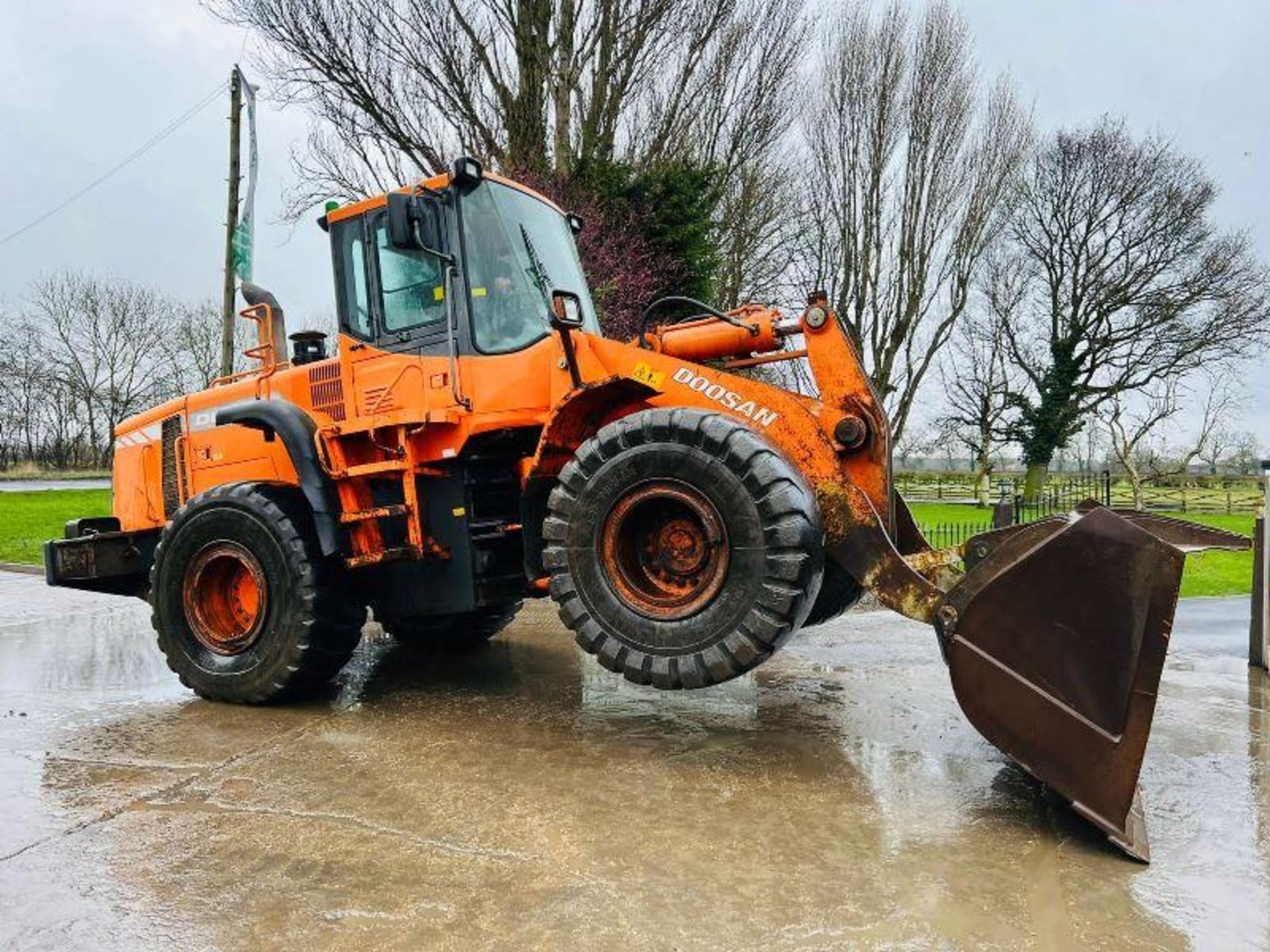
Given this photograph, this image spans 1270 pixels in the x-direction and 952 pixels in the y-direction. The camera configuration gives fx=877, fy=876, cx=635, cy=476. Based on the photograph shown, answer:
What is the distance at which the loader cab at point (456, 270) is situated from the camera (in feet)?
15.8

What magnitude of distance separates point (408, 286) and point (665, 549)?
2.27 metres

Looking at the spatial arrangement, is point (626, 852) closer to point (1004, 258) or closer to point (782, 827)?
point (782, 827)

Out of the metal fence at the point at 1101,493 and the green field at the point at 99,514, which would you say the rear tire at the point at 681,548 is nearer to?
the green field at the point at 99,514

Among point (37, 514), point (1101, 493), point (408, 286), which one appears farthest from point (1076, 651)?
point (1101, 493)

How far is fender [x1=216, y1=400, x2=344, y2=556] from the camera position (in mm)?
5066

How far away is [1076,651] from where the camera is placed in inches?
131

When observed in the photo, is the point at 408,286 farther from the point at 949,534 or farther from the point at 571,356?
the point at 949,534

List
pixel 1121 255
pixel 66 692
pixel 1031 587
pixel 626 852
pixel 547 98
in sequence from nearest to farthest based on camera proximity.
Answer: pixel 626 852 → pixel 1031 587 → pixel 66 692 → pixel 547 98 → pixel 1121 255

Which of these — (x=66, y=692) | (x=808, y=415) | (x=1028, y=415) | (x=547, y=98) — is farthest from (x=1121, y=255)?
(x=66, y=692)

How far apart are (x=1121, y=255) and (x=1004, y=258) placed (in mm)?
3484

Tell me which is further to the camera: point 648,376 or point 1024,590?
point 648,376

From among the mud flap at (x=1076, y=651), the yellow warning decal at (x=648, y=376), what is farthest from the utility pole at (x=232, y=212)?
the mud flap at (x=1076, y=651)

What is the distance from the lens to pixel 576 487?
4.14 meters

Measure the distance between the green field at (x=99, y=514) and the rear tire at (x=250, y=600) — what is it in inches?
317
